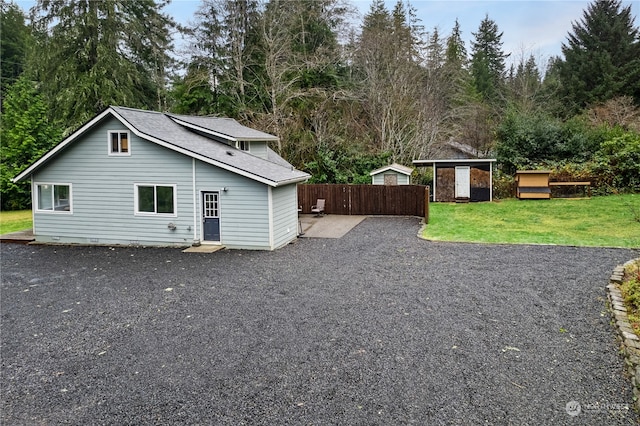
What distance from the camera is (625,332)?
584 centimetres

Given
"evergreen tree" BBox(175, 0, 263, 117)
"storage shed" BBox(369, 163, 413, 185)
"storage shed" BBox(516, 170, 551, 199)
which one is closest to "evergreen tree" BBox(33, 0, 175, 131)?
"evergreen tree" BBox(175, 0, 263, 117)

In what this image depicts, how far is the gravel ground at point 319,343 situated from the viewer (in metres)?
4.50

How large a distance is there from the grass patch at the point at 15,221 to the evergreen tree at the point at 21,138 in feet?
3.77

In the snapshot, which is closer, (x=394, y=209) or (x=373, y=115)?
(x=394, y=209)

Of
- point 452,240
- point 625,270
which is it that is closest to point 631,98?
point 452,240

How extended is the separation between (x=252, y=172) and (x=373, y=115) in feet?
49.1

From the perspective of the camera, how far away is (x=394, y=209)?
20312 mm

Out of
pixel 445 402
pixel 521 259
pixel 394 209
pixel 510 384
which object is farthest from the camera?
pixel 394 209

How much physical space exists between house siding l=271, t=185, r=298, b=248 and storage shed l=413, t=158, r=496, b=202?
950 centimetres

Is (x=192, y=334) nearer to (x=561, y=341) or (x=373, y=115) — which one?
(x=561, y=341)

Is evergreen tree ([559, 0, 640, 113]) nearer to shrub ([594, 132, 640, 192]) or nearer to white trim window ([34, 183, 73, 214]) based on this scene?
shrub ([594, 132, 640, 192])

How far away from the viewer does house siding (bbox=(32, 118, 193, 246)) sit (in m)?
13.9

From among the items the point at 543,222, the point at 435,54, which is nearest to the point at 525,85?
the point at 435,54

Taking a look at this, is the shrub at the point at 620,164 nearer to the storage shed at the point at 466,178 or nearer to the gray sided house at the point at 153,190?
the storage shed at the point at 466,178
